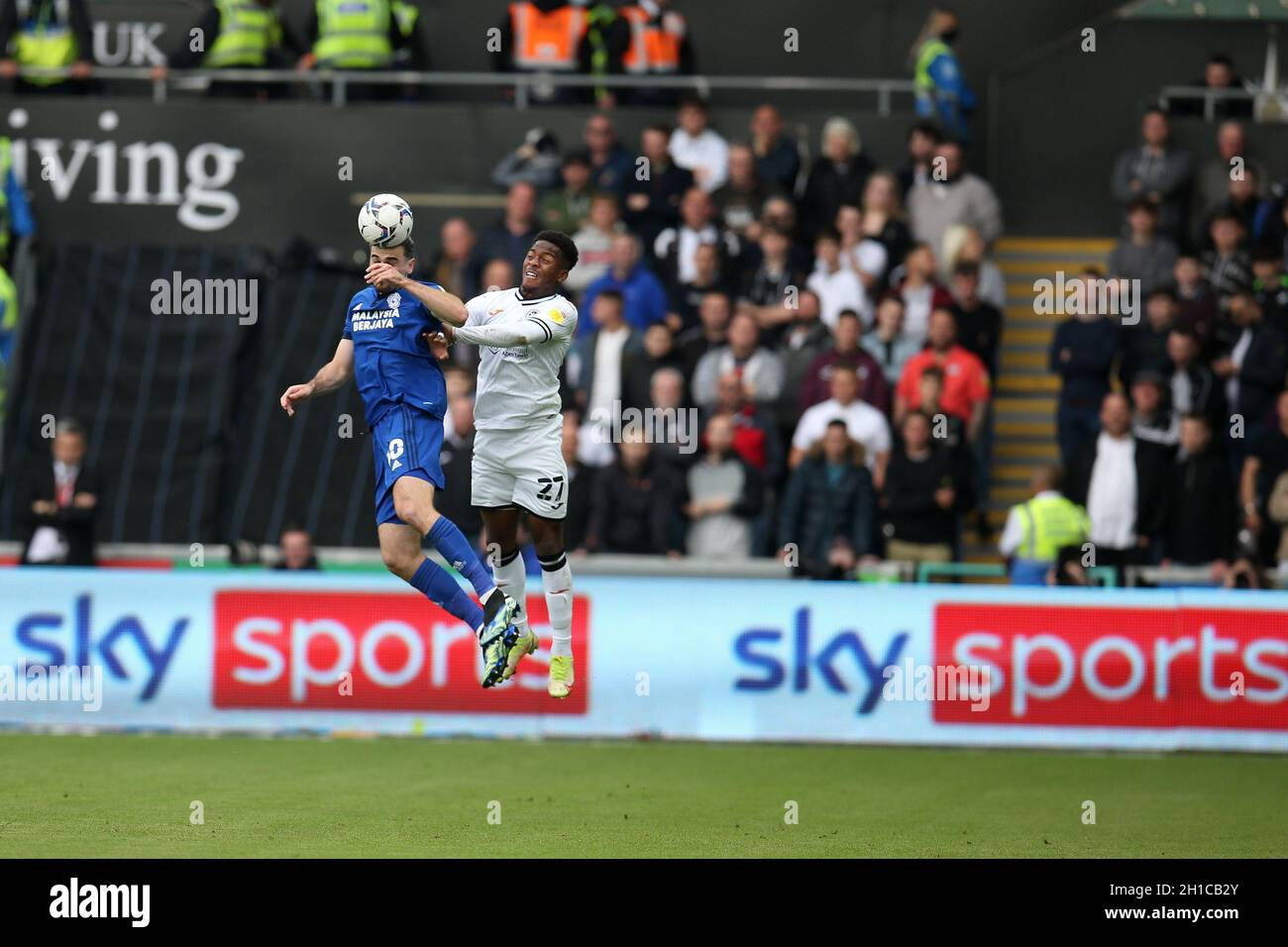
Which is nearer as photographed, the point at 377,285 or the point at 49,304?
the point at 377,285

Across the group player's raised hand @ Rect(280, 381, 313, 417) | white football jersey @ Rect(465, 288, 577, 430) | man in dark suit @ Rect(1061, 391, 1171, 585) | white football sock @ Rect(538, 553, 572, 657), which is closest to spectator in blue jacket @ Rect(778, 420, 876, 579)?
man in dark suit @ Rect(1061, 391, 1171, 585)

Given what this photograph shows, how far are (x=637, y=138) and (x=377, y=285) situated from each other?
11356 mm

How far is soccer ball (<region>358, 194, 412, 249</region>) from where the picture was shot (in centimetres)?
1157

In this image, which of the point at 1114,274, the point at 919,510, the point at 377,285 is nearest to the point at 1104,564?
the point at 919,510

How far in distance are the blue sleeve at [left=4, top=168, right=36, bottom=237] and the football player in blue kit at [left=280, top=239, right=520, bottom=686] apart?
10482 millimetres

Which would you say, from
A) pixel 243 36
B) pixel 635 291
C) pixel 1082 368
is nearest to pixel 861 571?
pixel 1082 368

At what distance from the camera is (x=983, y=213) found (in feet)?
69.7

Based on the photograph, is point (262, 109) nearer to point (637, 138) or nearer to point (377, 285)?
point (637, 138)

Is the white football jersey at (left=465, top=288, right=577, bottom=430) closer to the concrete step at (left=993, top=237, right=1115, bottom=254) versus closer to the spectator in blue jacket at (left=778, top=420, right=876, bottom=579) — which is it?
the spectator in blue jacket at (left=778, top=420, right=876, bottom=579)

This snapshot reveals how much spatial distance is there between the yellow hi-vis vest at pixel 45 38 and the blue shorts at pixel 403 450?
40.3 feet

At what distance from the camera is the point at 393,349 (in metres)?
12.3

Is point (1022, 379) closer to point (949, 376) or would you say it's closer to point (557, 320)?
point (949, 376)

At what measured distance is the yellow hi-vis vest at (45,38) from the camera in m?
23.2

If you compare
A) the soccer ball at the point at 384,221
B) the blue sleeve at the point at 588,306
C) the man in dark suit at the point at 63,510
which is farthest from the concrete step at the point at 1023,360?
the soccer ball at the point at 384,221
